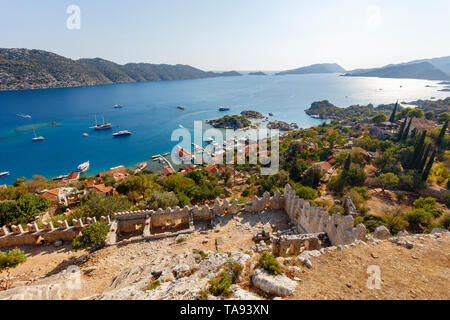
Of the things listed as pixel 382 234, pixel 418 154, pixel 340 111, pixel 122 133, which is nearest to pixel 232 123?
pixel 122 133

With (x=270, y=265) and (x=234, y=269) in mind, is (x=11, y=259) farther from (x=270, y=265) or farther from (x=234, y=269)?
(x=270, y=265)

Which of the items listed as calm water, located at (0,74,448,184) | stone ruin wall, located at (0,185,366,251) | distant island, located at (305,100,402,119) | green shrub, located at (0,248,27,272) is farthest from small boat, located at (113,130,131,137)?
distant island, located at (305,100,402,119)

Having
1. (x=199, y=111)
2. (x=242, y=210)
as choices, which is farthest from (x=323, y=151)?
(x=199, y=111)

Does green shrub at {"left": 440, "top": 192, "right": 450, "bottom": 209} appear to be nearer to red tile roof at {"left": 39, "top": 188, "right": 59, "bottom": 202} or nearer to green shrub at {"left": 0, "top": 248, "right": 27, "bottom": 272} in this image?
green shrub at {"left": 0, "top": 248, "right": 27, "bottom": 272}

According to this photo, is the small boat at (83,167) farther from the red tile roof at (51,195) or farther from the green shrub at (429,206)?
the green shrub at (429,206)

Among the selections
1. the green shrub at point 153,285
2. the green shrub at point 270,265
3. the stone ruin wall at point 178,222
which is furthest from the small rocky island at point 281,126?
the green shrub at point 153,285
